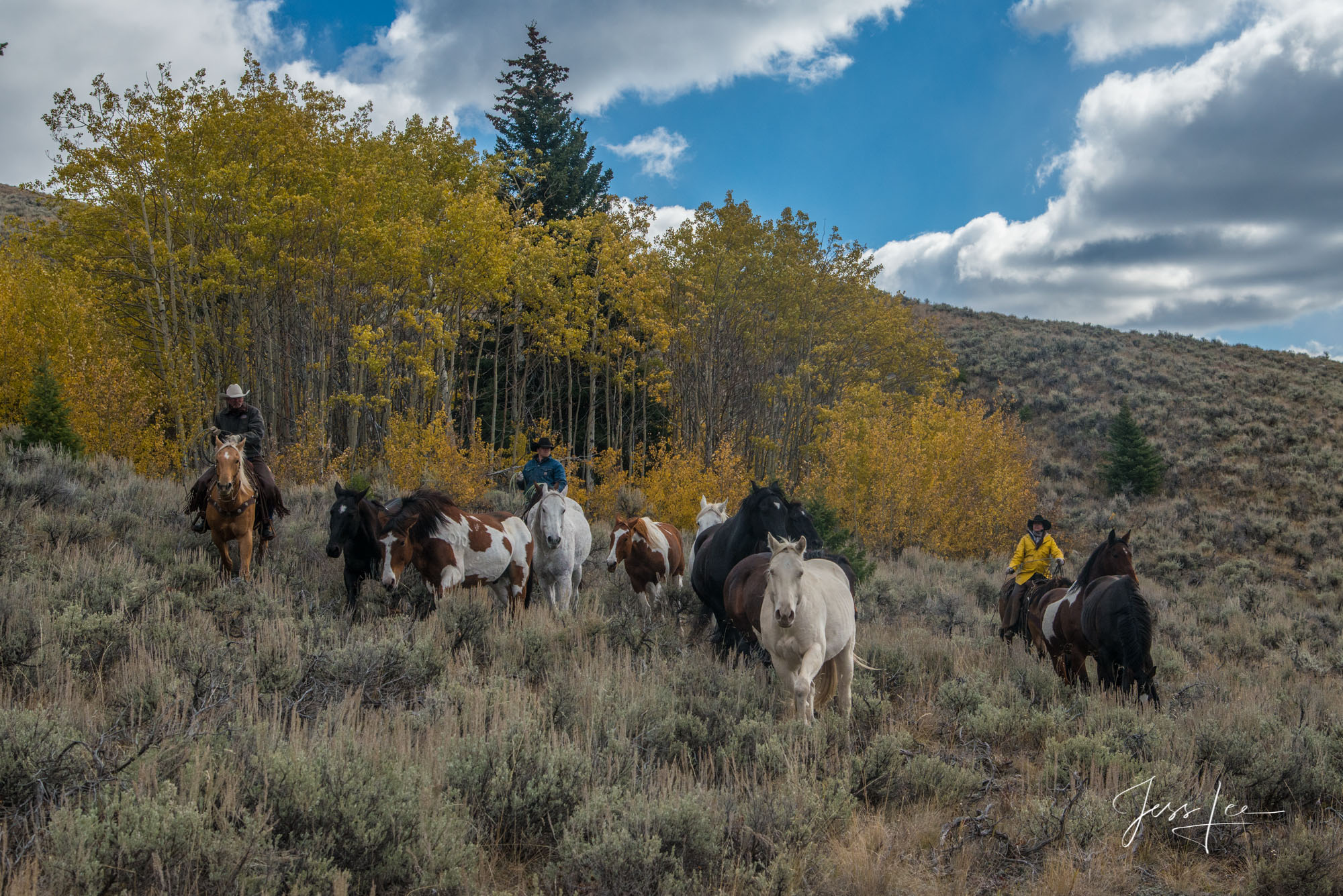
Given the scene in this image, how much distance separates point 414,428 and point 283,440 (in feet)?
15.7

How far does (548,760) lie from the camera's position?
155 inches

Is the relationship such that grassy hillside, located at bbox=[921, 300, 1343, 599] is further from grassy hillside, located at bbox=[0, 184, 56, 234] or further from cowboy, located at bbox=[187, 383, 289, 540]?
grassy hillside, located at bbox=[0, 184, 56, 234]

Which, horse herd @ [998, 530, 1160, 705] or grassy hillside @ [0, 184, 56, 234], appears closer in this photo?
horse herd @ [998, 530, 1160, 705]

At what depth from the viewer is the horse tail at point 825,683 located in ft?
19.1

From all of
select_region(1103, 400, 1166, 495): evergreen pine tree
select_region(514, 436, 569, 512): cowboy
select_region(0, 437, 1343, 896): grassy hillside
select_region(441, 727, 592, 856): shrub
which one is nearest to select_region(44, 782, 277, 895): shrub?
select_region(0, 437, 1343, 896): grassy hillside

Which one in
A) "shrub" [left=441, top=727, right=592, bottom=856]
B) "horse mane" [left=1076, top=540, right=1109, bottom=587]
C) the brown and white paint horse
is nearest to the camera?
"shrub" [left=441, top=727, right=592, bottom=856]

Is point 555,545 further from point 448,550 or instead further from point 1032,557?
point 1032,557

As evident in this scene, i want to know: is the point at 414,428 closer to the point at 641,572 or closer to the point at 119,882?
the point at 641,572

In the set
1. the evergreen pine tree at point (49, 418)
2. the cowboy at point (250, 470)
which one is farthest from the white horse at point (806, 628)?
the evergreen pine tree at point (49, 418)

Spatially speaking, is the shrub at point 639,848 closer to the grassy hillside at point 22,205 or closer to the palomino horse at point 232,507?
the palomino horse at point 232,507

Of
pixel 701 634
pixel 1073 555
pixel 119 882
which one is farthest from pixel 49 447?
pixel 1073 555

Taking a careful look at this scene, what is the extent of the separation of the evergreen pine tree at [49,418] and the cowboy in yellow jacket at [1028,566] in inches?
624

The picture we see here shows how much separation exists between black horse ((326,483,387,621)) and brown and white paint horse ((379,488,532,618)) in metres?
0.24

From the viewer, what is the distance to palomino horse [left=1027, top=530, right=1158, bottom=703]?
21.7 ft
